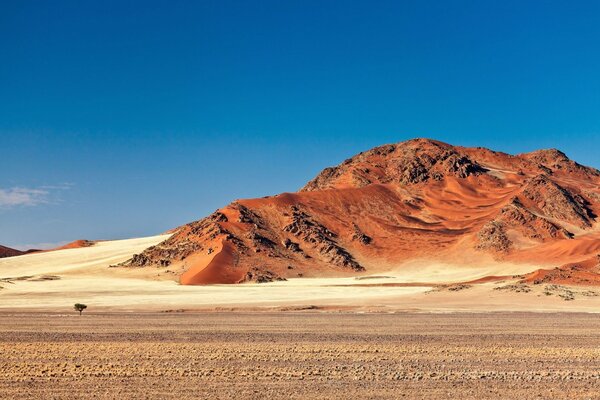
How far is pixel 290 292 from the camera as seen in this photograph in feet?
212

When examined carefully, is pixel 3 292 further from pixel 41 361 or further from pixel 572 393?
pixel 572 393

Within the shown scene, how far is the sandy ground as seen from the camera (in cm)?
4859

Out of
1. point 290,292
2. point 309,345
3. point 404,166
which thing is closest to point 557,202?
point 404,166

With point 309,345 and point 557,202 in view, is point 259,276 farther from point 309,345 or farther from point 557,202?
point 557,202

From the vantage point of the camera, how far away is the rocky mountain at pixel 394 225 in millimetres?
88500

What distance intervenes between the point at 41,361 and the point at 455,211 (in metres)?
98.0

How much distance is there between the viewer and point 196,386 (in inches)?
723

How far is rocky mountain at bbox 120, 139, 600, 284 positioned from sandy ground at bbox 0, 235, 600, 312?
463cm

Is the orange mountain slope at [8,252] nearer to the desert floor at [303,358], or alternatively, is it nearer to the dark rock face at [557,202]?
the dark rock face at [557,202]

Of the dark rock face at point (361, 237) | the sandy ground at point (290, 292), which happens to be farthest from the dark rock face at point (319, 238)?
the sandy ground at point (290, 292)

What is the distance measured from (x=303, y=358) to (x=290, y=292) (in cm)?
4173

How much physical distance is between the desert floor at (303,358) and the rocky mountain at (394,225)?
46.2 meters

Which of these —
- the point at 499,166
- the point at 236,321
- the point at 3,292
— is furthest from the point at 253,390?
the point at 499,166

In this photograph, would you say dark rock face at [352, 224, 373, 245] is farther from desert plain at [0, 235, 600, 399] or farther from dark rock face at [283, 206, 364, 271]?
desert plain at [0, 235, 600, 399]
